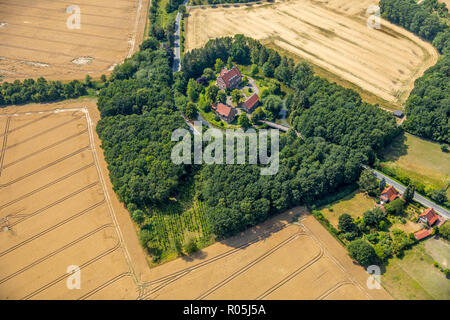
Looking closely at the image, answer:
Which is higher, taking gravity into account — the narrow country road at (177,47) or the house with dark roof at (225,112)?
the narrow country road at (177,47)

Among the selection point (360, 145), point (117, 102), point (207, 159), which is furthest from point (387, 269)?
point (117, 102)

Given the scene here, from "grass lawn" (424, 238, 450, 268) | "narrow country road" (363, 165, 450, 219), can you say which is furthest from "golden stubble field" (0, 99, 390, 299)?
"narrow country road" (363, 165, 450, 219)

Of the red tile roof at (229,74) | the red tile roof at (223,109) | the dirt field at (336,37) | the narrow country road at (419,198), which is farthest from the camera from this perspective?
the dirt field at (336,37)

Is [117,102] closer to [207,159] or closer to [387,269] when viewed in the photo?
[207,159]

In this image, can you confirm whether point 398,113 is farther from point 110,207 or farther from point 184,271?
point 110,207

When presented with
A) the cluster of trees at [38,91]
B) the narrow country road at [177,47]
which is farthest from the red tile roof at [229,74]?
the cluster of trees at [38,91]

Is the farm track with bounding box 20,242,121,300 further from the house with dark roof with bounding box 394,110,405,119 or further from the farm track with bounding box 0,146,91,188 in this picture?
the house with dark roof with bounding box 394,110,405,119

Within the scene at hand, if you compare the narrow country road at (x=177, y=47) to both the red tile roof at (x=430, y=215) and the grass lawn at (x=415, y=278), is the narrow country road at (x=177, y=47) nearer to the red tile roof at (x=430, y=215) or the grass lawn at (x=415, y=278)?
the red tile roof at (x=430, y=215)

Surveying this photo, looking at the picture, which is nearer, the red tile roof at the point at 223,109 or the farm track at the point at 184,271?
the farm track at the point at 184,271
